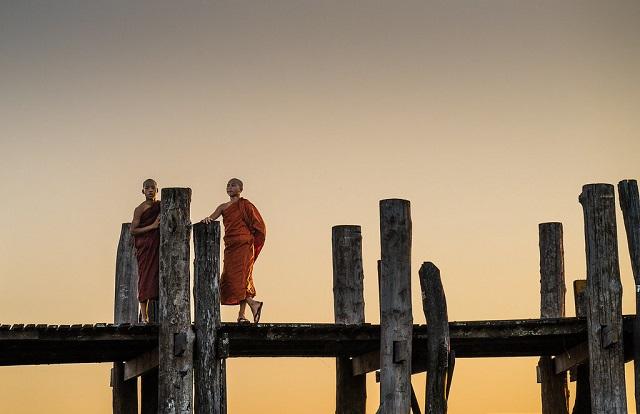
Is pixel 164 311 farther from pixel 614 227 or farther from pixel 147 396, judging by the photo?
pixel 614 227

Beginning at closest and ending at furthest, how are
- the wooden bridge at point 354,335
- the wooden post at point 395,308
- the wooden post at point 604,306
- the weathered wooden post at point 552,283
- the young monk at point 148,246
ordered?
the wooden bridge at point 354,335 < the wooden post at point 395,308 < the wooden post at point 604,306 < the young monk at point 148,246 < the weathered wooden post at point 552,283

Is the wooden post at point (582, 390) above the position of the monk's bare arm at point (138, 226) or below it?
below

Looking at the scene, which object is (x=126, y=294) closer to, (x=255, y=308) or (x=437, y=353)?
(x=255, y=308)

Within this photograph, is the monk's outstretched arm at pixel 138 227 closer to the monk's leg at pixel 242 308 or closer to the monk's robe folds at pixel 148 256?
the monk's robe folds at pixel 148 256

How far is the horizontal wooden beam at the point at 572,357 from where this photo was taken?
15.3m

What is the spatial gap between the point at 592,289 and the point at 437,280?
1477 millimetres

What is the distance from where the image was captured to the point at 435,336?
46.8ft

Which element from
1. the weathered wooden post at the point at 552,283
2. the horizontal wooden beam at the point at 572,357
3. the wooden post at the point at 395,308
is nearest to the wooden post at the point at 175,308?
the wooden post at the point at 395,308

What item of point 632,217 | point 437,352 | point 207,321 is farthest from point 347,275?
point 632,217

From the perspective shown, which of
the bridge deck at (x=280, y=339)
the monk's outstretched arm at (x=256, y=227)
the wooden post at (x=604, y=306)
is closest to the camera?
the bridge deck at (x=280, y=339)

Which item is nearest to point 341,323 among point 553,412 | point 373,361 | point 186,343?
point 373,361

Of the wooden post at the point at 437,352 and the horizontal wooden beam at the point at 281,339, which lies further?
the wooden post at the point at 437,352

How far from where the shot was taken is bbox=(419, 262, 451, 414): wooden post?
46.6ft

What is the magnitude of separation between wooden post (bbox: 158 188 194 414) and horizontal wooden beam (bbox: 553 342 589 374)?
13.4 feet
